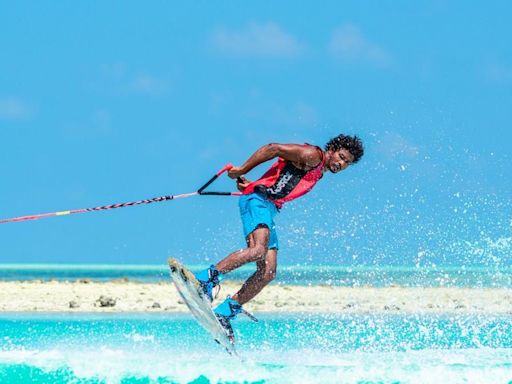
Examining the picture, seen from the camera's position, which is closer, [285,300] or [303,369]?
[303,369]

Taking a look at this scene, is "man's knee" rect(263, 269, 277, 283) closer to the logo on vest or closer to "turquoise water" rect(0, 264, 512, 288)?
the logo on vest

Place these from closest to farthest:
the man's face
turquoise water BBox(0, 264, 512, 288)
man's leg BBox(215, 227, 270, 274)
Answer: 1. man's leg BBox(215, 227, 270, 274)
2. the man's face
3. turquoise water BBox(0, 264, 512, 288)

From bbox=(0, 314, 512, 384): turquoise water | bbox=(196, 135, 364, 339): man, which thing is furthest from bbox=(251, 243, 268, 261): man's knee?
bbox=(0, 314, 512, 384): turquoise water

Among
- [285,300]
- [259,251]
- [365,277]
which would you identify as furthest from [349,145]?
[365,277]

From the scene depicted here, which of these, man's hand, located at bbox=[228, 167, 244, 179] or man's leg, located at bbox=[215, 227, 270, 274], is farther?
man's hand, located at bbox=[228, 167, 244, 179]

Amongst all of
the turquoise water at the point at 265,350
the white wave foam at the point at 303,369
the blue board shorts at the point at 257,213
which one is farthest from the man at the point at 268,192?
the turquoise water at the point at 265,350

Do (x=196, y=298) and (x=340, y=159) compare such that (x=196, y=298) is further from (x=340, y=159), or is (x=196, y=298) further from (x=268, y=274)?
(x=340, y=159)

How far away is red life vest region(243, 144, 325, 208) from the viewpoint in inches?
406

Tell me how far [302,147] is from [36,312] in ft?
34.8

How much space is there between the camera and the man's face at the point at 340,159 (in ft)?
33.3

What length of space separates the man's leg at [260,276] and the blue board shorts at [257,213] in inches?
4.8

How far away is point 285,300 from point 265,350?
31.9 ft

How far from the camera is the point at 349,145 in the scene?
10.1 meters

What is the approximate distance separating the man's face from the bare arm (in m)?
0.14
